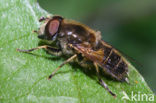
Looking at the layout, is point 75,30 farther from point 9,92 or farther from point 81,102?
point 9,92

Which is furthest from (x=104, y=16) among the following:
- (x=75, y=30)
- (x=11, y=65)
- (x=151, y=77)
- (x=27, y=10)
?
(x=11, y=65)

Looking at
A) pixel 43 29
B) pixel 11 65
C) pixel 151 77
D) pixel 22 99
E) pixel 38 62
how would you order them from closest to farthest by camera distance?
pixel 22 99 → pixel 11 65 → pixel 38 62 → pixel 43 29 → pixel 151 77

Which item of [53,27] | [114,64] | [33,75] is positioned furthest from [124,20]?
[33,75]

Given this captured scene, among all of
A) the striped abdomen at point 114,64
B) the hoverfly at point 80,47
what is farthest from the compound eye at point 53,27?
the striped abdomen at point 114,64

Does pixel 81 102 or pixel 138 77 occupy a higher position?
pixel 138 77

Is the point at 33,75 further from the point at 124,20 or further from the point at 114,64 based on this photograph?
the point at 124,20

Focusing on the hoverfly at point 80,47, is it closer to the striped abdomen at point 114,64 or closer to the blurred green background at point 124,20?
the striped abdomen at point 114,64
